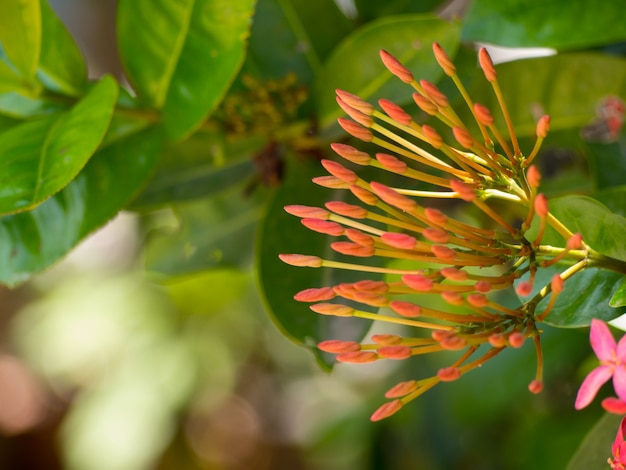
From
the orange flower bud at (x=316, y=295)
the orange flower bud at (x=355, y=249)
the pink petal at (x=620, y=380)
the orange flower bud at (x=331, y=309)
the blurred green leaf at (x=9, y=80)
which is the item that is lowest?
the pink petal at (x=620, y=380)

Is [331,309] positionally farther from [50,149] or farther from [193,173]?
[193,173]

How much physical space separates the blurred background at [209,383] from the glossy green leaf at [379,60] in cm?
4

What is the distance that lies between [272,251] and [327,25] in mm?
222

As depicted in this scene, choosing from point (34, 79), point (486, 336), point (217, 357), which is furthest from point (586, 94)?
point (217, 357)

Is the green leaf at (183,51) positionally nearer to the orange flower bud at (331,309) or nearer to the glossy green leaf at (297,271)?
the glossy green leaf at (297,271)

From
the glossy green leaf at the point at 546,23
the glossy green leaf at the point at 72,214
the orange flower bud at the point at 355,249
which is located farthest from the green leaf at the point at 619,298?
the glossy green leaf at the point at 72,214

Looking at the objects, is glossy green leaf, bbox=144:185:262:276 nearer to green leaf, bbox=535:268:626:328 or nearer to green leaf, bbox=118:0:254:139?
green leaf, bbox=118:0:254:139

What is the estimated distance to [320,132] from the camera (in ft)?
2.06

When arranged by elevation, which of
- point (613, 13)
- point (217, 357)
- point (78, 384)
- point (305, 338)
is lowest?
point (78, 384)

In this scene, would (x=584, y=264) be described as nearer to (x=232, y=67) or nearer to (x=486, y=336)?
(x=486, y=336)

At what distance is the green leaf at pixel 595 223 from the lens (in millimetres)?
410

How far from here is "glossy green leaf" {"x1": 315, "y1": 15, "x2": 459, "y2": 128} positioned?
1.83 ft

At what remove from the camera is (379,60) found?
23.0 inches

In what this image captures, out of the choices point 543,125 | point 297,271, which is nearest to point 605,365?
point 543,125
